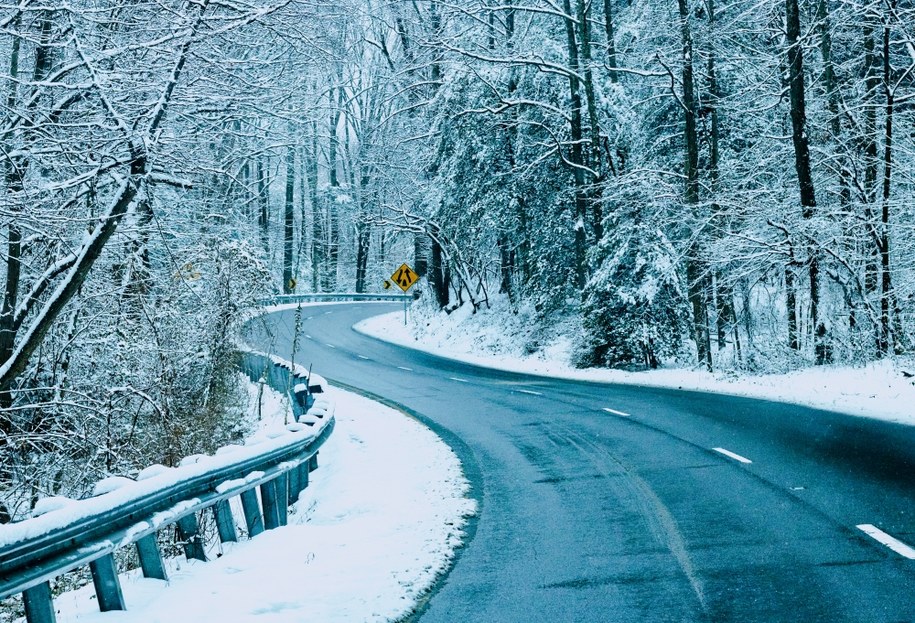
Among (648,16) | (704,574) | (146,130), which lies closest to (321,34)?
(146,130)

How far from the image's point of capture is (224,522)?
687 centimetres

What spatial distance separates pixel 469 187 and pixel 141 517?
30173mm

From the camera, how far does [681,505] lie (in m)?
8.16

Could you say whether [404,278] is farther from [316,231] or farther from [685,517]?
[316,231]

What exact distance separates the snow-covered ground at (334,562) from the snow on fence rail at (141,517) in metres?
0.24

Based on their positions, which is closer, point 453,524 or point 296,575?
point 296,575

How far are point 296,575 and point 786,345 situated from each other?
61.1 ft

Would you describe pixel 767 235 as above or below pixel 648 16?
below

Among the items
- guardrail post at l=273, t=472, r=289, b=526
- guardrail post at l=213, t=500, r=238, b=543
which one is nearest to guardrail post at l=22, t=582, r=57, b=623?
guardrail post at l=213, t=500, r=238, b=543

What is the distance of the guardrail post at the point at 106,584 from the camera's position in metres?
4.88

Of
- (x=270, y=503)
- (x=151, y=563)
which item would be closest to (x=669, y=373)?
(x=270, y=503)

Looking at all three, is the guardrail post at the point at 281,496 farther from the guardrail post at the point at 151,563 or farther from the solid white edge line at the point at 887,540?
the solid white edge line at the point at 887,540

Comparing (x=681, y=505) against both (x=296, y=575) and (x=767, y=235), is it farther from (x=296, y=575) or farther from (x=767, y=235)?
(x=767, y=235)

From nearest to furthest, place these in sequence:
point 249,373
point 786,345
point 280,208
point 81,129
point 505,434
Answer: point 81,129
point 505,434
point 786,345
point 249,373
point 280,208
